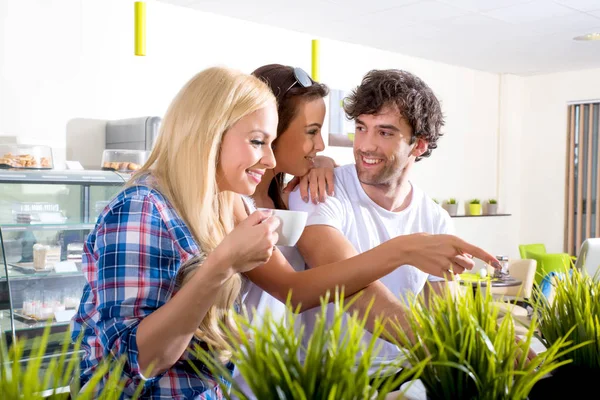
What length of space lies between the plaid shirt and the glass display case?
236 cm

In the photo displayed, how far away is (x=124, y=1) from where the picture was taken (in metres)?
5.35

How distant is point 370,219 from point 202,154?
0.74 m

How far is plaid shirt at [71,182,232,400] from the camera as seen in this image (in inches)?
47.4

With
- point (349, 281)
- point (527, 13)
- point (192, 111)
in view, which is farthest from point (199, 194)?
point (527, 13)

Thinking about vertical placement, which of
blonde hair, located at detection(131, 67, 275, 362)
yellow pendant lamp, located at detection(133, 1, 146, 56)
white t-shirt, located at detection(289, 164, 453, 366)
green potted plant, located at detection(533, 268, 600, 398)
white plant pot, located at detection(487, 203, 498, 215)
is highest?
yellow pendant lamp, located at detection(133, 1, 146, 56)

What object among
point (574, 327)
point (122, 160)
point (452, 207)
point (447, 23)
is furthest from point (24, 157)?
point (452, 207)

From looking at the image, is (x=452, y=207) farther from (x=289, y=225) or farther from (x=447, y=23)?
(x=289, y=225)

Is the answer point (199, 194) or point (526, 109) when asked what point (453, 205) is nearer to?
point (526, 109)

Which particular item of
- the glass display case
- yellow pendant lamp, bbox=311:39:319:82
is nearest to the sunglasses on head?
the glass display case

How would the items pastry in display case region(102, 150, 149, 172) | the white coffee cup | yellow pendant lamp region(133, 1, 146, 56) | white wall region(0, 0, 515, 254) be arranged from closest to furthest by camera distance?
the white coffee cup, yellow pendant lamp region(133, 1, 146, 56), pastry in display case region(102, 150, 149, 172), white wall region(0, 0, 515, 254)

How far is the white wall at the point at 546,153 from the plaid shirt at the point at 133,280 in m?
8.88

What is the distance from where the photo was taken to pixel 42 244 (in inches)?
144

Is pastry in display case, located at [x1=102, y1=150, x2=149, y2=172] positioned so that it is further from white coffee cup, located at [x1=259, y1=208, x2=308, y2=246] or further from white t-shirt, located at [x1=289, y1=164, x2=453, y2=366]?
white coffee cup, located at [x1=259, y1=208, x2=308, y2=246]

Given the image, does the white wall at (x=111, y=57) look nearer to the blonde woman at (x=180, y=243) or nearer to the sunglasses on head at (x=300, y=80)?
the sunglasses on head at (x=300, y=80)
